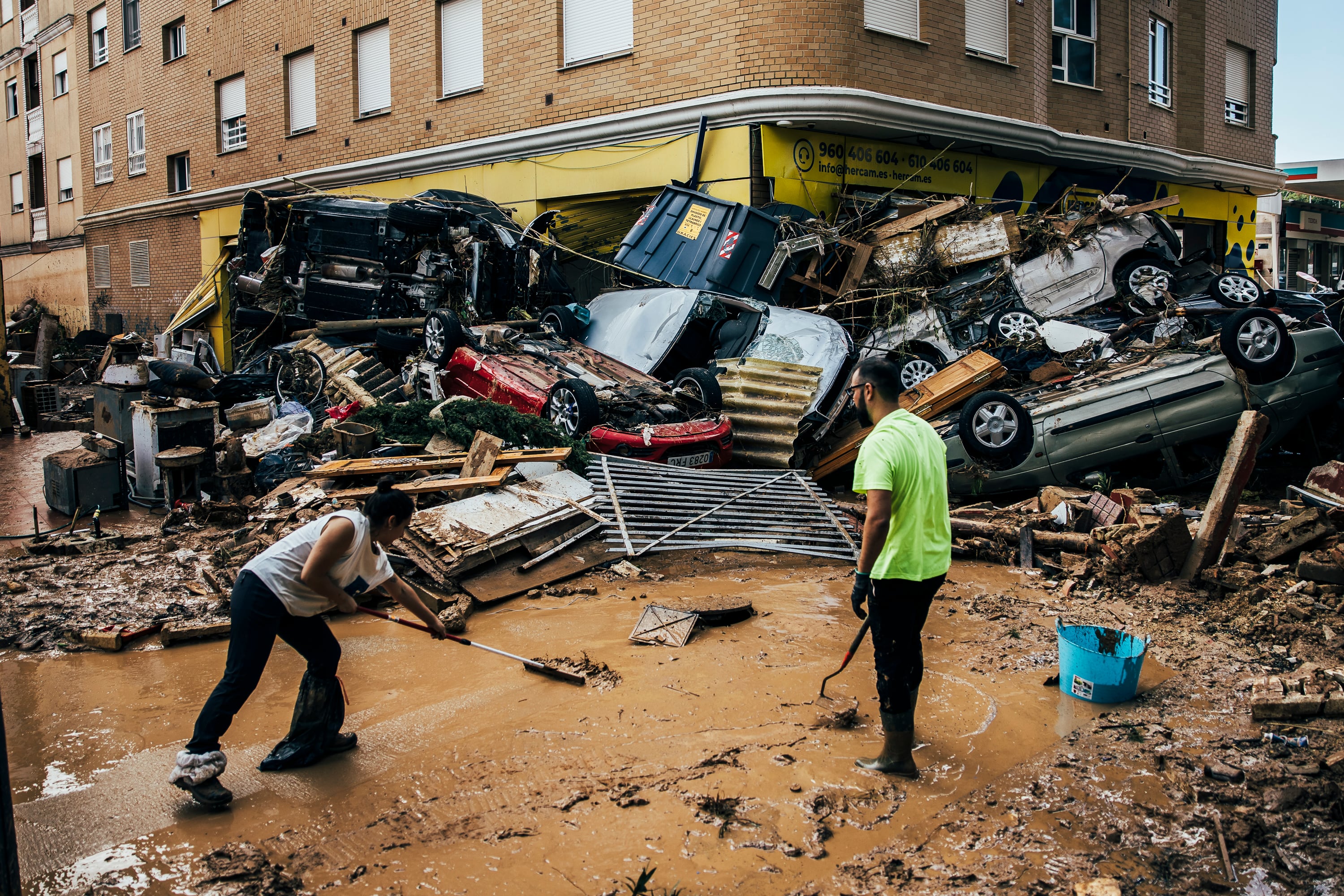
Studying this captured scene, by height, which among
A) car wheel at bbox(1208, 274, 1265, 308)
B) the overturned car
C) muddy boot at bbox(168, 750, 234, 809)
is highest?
the overturned car

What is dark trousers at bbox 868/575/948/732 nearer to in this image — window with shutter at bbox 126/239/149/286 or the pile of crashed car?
the pile of crashed car

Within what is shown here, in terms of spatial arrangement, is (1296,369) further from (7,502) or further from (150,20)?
(150,20)

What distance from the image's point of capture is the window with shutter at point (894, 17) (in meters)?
13.5

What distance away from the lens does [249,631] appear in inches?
159

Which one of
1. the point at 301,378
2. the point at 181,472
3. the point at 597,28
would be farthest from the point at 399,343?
the point at 597,28

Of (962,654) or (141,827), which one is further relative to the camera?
(962,654)

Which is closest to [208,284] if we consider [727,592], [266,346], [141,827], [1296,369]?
[266,346]

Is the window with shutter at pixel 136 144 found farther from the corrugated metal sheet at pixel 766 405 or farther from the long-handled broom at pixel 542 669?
the long-handled broom at pixel 542 669

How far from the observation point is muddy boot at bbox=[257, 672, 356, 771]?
4.22 meters

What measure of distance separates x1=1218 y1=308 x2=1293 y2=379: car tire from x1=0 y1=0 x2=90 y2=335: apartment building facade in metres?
30.5

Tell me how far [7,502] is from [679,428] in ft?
26.3

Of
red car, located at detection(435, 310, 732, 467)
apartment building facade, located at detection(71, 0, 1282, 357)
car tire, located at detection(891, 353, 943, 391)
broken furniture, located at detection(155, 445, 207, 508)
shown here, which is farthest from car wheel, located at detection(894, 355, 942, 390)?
broken furniture, located at detection(155, 445, 207, 508)

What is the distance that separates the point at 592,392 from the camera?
30.8ft

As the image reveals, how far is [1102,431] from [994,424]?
1.09 meters
